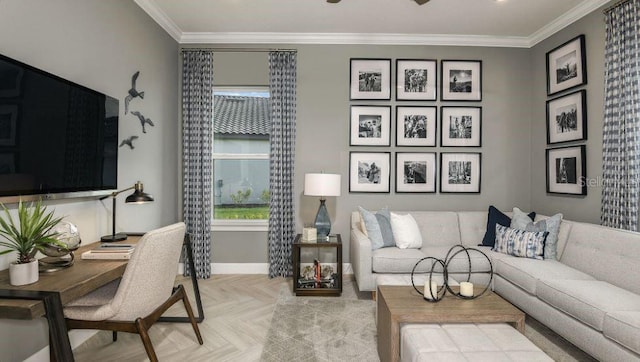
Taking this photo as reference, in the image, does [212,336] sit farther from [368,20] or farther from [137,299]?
[368,20]

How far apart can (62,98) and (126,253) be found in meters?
1.07

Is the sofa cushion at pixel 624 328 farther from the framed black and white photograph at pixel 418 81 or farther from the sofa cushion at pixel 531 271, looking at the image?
the framed black and white photograph at pixel 418 81

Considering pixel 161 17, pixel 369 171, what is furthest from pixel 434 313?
pixel 161 17

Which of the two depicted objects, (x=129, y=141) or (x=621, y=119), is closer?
(x=621, y=119)

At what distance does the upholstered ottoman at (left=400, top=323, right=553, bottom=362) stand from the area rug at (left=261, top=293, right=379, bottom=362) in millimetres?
580

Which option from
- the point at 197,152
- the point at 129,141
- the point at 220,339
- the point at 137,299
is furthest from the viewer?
the point at 197,152

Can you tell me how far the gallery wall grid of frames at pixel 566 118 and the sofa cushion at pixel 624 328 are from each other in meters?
1.74

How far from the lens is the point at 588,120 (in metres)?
3.18

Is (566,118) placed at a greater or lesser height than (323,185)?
greater

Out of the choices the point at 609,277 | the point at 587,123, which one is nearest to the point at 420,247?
the point at 609,277

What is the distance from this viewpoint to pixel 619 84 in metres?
2.79

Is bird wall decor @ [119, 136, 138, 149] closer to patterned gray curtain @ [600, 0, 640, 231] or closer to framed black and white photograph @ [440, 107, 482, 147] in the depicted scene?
framed black and white photograph @ [440, 107, 482, 147]

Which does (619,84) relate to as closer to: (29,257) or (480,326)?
(480,326)

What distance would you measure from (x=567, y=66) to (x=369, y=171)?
2359mm
